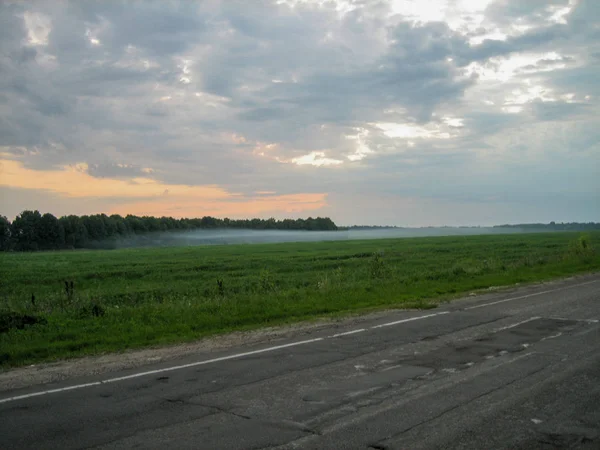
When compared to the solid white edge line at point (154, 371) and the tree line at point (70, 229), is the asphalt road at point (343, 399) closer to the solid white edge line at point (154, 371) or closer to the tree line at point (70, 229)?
the solid white edge line at point (154, 371)

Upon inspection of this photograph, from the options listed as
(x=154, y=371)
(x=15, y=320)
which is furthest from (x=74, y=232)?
(x=154, y=371)

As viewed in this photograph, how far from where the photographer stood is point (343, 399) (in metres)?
6.28

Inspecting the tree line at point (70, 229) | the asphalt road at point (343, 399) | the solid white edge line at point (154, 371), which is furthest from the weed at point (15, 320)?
the tree line at point (70, 229)

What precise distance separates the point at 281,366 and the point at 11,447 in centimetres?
392

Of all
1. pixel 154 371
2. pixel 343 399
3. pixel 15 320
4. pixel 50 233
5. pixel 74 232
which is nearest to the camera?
pixel 343 399

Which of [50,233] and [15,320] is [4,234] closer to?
[50,233]

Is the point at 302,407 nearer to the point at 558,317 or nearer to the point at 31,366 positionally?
the point at 31,366

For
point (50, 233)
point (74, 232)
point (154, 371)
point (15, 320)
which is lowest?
point (154, 371)

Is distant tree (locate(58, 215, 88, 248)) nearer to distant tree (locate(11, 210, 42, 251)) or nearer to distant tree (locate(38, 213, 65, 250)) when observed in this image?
distant tree (locate(38, 213, 65, 250))

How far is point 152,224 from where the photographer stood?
16062 cm

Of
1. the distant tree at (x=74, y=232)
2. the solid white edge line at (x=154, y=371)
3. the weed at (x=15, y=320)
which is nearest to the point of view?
the solid white edge line at (x=154, y=371)

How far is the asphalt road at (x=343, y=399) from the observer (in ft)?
16.9

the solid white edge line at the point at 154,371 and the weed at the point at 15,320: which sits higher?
the weed at the point at 15,320

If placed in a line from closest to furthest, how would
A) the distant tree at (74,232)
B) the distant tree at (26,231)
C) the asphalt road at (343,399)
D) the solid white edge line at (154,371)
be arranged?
the asphalt road at (343,399), the solid white edge line at (154,371), the distant tree at (26,231), the distant tree at (74,232)
